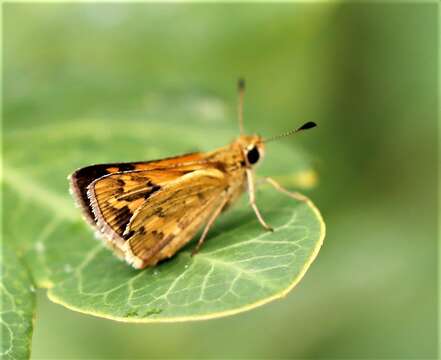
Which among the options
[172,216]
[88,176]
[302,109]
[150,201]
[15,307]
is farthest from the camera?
[302,109]

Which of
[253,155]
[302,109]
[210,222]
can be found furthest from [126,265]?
[302,109]

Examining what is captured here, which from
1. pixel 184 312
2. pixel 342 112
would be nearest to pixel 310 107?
pixel 342 112

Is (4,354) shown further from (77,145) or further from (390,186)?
(390,186)

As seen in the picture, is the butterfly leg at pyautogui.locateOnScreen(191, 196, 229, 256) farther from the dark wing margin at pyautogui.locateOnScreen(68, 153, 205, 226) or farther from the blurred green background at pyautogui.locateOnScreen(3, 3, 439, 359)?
the blurred green background at pyautogui.locateOnScreen(3, 3, 439, 359)

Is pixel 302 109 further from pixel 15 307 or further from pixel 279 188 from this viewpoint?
pixel 15 307

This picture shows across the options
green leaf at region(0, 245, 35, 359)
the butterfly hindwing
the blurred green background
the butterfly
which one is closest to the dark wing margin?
the butterfly

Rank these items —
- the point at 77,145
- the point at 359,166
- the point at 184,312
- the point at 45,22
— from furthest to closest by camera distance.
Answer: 1. the point at 45,22
2. the point at 359,166
3. the point at 77,145
4. the point at 184,312
